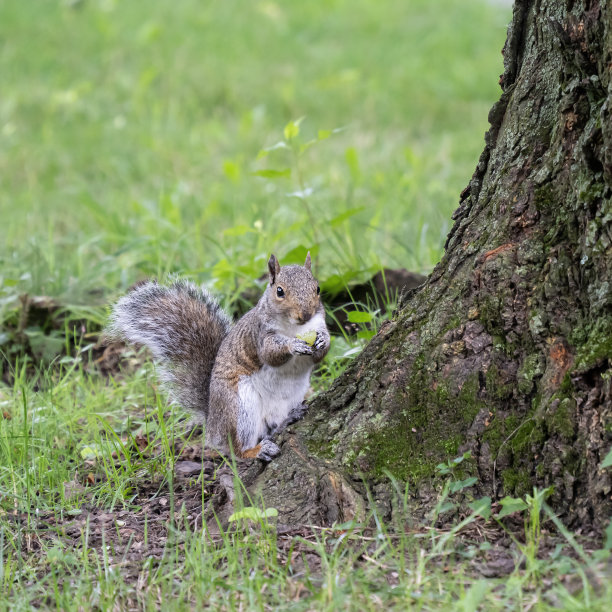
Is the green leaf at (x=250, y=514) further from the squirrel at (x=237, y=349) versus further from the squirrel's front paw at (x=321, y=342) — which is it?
the squirrel's front paw at (x=321, y=342)

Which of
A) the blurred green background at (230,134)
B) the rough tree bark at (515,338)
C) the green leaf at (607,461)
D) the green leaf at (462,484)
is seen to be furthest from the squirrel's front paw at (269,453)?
the blurred green background at (230,134)

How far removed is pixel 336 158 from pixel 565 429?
153 inches

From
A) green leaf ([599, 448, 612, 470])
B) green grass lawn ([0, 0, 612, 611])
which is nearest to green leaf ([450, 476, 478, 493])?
green grass lawn ([0, 0, 612, 611])

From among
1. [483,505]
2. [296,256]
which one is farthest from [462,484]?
[296,256]

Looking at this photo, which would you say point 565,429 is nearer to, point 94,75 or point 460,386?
point 460,386

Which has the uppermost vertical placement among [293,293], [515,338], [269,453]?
[515,338]

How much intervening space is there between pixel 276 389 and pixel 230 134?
3.59 m

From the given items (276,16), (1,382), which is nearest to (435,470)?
(1,382)

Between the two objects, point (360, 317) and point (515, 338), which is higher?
point (515, 338)

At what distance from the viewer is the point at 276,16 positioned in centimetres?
772

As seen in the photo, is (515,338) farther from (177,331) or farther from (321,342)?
(177,331)

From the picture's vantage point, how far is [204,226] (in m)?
4.38

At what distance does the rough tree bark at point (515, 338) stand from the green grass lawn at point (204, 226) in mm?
104

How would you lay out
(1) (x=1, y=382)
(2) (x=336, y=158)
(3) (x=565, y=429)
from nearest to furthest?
(3) (x=565, y=429) < (1) (x=1, y=382) < (2) (x=336, y=158)
